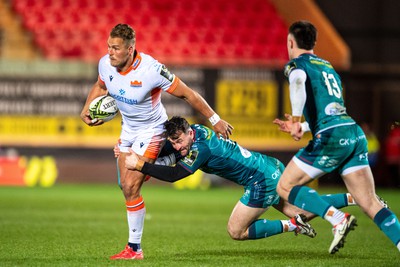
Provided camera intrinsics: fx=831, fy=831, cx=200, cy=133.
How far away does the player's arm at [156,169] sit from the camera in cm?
743

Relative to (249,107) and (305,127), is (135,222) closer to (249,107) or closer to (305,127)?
(305,127)

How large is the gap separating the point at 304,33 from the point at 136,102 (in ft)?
5.99

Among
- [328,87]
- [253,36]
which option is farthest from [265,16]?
[328,87]

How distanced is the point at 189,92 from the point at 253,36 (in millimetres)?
13384

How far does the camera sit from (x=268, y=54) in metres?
20.6

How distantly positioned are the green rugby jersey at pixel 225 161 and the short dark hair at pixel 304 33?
1470 mm

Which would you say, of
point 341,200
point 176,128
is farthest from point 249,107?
point 176,128

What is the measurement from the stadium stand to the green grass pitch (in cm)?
522

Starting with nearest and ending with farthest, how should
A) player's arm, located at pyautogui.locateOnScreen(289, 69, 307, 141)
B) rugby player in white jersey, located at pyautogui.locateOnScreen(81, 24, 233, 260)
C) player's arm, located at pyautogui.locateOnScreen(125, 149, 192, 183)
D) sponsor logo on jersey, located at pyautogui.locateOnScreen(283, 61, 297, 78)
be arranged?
player's arm, located at pyautogui.locateOnScreen(289, 69, 307, 141) → sponsor logo on jersey, located at pyautogui.locateOnScreen(283, 61, 297, 78) → player's arm, located at pyautogui.locateOnScreen(125, 149, 192, 183) → rugby player in white jersey, located at pyautogui.locateOnScreen(81, 24, 233, 260)

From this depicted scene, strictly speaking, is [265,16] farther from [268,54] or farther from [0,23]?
[0,23]

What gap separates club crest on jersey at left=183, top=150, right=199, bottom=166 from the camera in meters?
7.69

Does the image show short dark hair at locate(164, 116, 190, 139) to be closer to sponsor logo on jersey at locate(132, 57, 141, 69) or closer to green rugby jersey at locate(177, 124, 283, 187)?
green rugby jersey at locate(177, 124, 283, 187)

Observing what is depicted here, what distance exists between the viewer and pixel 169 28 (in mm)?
20922

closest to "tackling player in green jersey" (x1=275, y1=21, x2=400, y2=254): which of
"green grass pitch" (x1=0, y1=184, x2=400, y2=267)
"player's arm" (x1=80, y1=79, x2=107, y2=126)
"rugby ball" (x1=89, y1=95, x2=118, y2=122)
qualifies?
"green grass pitch" (x1=0, y1=184, x2=400, y2=267)
